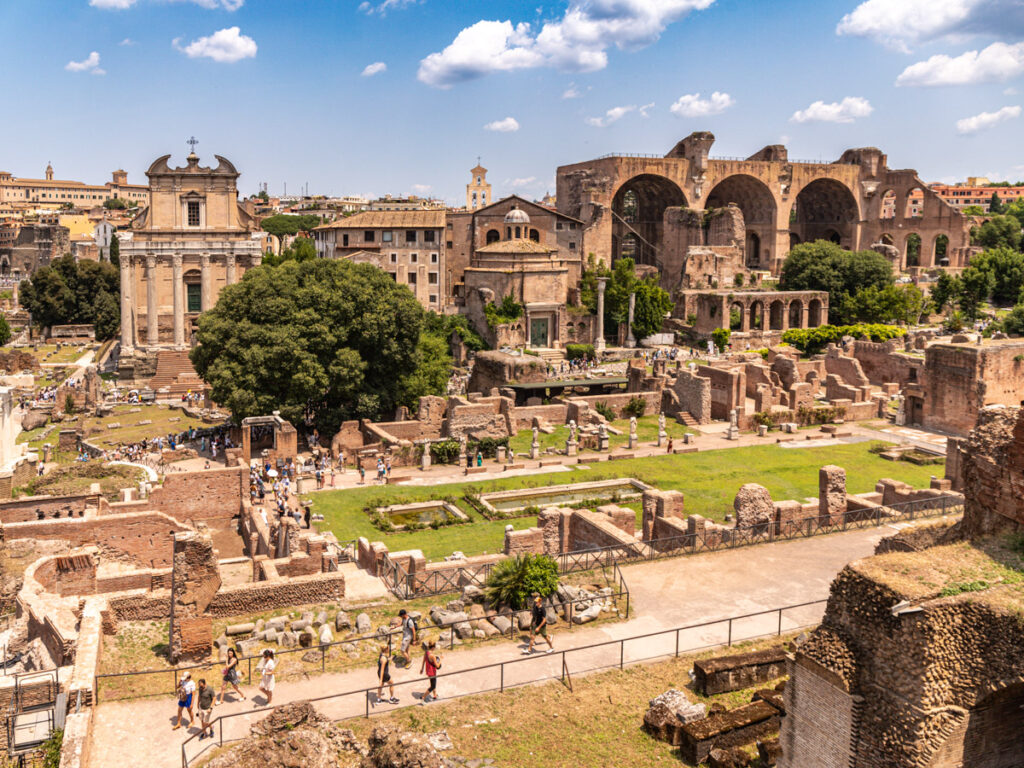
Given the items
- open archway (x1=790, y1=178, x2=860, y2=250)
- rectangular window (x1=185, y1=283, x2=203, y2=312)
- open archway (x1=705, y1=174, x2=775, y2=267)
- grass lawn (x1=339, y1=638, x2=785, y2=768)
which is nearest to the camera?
grass lawn (x1=339, y1=638, x2=785, y2=768)

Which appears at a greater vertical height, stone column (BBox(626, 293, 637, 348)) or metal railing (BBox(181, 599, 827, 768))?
stone column (BBox(626, 293, 637, 348))

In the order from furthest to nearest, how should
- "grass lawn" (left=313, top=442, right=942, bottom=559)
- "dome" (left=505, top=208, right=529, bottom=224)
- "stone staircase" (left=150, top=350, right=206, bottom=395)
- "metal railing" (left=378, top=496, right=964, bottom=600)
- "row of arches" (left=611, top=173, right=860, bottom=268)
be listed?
"row of arches" (left=611, top=173, right=860, bottom=268), "dome" (left=505, top=208, right=529, bottom=224), "stone staircase" (left=150, top=350, right=206, bottom=395), "grass lawn" (left=313, top=442, right=942, bottom=559), "metal railing" (left=378, top=496, right=964, bottom=600)

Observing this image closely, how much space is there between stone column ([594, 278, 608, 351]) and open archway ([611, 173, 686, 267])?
74.0 feet

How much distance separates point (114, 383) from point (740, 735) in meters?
49.1

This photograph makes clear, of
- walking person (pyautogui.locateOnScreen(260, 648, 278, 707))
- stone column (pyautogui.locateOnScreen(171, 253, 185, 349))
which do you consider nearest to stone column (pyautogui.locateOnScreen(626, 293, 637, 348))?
stone column (pyautogui.locateOnScreen(171, 253, 185, 349))

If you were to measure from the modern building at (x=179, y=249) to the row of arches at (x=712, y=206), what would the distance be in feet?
119

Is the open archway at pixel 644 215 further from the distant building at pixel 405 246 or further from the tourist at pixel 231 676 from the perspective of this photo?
the tourist at pixel 231 676

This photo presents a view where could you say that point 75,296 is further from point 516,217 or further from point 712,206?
point 712,206

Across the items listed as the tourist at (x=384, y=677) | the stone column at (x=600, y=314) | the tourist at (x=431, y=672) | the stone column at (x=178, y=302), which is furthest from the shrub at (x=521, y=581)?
the stone column at (x=178, y=302)

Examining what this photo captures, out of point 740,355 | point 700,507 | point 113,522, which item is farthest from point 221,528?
point 740,355

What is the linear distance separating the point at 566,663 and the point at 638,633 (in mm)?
1903

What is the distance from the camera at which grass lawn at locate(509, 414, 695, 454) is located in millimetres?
37781

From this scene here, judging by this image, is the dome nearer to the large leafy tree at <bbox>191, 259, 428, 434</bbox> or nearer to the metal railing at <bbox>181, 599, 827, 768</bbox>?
the large leafy tree at <bbox>191, 259, 428, 434</bbox>

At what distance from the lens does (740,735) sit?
13117mm
